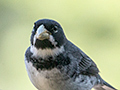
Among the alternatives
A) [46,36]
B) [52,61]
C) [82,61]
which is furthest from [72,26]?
[46,36]

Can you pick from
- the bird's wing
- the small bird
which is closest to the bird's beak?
the small bird

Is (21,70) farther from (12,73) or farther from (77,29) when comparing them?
(77,29)

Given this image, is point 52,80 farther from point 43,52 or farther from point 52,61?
point 43,52

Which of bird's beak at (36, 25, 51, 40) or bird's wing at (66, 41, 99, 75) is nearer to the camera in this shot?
bird's beak at (36, 25, 51, 40)

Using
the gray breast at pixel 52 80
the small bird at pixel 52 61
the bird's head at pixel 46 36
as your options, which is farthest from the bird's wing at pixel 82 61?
the bird's head at pixel 46 36

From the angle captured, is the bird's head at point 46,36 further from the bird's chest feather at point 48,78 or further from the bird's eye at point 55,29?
the bird's chest feather at point 48,78

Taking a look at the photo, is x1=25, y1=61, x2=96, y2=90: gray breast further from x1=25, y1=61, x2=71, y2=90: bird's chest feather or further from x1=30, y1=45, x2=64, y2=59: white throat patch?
x1=30, y1=45, x2=64, y2=59: white throat patch
